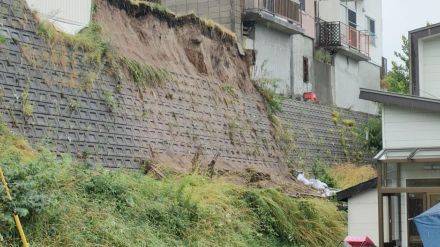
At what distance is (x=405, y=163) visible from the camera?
52.5 ft

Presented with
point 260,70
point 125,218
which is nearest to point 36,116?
point 125,218

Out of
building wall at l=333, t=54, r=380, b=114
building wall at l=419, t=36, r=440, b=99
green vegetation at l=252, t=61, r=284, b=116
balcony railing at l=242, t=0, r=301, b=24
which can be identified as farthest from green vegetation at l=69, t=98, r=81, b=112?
building wall at l=333, t=54, r=380, b=114

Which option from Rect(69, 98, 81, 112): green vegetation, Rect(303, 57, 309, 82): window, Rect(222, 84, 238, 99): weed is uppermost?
Rect(303, 57, 309, 82): window

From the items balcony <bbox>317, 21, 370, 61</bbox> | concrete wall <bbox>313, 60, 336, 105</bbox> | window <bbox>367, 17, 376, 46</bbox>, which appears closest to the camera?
concrete wall <bbox>313, 60, 336, 105</bbox>

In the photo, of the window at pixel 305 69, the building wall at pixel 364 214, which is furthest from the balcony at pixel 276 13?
the building wall at pixel 364 214

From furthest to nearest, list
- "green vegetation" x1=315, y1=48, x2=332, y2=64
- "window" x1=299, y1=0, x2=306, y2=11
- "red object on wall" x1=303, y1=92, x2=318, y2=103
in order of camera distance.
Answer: "green vegetation" x1=315, y1=48, x2=332, y2=64 → "window" x1=299, y1=0, x2=306, y2=11 → "red object on wall" x1=303, y1=92, x2=318, y2=103

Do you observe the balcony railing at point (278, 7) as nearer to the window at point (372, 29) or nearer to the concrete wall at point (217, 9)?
the concrete wall at point (217, 9)

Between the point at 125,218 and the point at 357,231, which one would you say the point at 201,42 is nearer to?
the point at 357,231

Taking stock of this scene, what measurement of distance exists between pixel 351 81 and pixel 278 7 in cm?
868

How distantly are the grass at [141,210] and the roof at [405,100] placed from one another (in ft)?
11.0

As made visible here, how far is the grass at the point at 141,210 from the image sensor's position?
11375 mm

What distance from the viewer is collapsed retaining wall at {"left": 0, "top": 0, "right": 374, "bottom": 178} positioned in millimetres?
15781

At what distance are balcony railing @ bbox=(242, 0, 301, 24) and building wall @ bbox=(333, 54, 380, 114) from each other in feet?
16.4

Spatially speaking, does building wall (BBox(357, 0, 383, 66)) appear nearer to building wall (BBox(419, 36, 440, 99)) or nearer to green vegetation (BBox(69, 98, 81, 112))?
building wall (BBox(419, 36, 440, 99))
